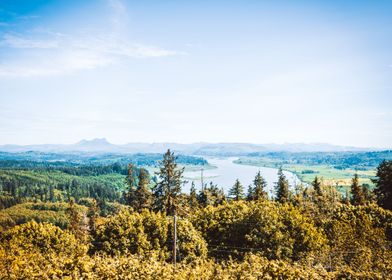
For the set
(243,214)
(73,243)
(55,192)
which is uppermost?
(243,214)

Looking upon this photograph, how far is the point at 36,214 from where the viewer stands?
114000 mm

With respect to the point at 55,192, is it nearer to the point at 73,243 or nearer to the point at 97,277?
the point at 73,243

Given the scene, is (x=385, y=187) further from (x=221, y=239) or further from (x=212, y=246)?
(x=212, y=246)

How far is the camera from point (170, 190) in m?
40.1

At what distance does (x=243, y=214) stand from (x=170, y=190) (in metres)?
15.2

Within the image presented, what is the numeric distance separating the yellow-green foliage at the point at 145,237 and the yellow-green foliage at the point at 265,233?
263 centimetres

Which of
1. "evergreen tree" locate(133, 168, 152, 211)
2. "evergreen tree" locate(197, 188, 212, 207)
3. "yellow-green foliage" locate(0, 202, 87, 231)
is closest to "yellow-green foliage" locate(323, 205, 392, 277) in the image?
A: "evergreen tree" locate(133, 168, 152, 211)

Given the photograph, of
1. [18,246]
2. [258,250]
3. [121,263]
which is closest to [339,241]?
[258,250]

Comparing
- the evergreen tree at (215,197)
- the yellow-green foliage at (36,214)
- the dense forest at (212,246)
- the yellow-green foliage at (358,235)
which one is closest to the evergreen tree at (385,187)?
the yellow-green foliage at (358,235)

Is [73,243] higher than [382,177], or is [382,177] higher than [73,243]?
[382,177]

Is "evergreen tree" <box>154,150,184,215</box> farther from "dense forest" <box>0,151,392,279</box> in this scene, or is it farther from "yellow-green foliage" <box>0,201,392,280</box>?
"yellow-green foliage" <box>0,201,392,280</box>

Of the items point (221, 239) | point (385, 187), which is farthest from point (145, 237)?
point (385, 187)

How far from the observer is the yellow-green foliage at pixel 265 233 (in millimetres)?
24344

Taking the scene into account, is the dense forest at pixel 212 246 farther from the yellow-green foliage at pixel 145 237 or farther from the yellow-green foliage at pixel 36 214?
the yellow-green foliage at pixel 36 214
